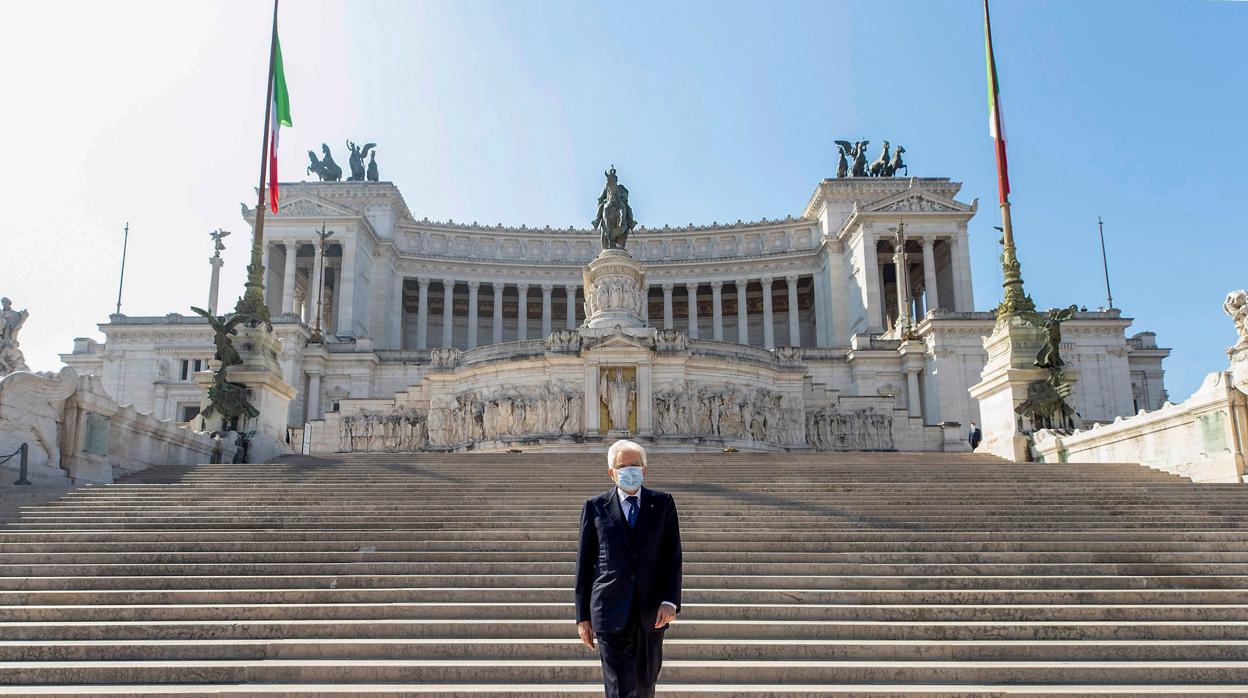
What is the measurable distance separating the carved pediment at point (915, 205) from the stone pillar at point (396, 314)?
3472 centimetres

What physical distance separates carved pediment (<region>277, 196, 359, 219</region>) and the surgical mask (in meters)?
59.8

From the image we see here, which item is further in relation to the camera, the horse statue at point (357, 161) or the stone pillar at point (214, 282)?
the horse statue at point (357, 161)

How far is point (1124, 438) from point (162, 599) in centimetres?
1690

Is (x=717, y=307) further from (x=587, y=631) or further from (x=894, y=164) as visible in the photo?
(x=587, y=631)

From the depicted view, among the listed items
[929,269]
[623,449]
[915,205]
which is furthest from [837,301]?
[623,449]

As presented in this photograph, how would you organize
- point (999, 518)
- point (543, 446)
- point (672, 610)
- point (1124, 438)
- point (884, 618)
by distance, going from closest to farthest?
point (672, 610) → point (884, 618) → point (999, 518) → point (1124, 438) → point (543, 446)

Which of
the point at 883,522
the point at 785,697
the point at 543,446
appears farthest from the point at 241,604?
the point at 543,446

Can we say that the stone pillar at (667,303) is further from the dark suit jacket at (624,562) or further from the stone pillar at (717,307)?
the dark suit jacket at (624,562)

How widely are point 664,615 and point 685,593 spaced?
449 cm

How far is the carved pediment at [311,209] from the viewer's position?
60.9 meters

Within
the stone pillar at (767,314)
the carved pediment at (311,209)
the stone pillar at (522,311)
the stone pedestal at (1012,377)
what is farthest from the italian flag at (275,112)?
the stone pillar at (767,314)

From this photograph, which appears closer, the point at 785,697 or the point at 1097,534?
the point at 785,697

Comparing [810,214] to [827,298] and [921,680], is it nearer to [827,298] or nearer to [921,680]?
[827,298]

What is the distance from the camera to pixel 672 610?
475cm
